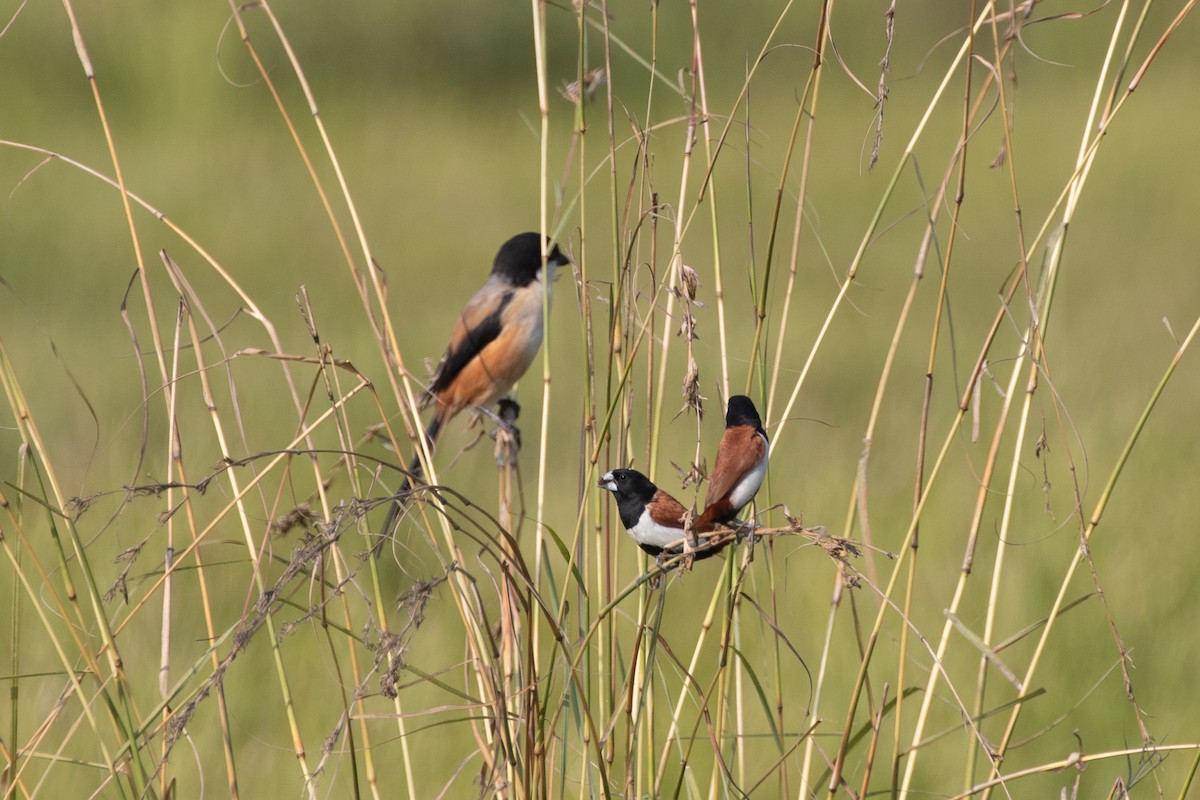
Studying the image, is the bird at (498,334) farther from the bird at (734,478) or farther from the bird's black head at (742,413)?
the bird at (734,478)

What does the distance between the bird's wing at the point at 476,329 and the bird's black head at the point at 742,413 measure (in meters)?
3.03

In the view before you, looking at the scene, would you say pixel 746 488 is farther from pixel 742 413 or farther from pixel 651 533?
pixel 742 413

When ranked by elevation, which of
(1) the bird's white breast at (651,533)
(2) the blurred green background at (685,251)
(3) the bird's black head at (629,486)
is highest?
(3) the bird's black head at (629,486)

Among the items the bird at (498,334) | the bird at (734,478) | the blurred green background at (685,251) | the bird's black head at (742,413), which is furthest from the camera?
the bird at (498,334)

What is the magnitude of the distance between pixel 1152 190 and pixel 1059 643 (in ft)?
28.8

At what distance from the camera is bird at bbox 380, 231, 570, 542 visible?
5.12 m

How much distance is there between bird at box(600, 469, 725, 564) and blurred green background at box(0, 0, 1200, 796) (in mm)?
140

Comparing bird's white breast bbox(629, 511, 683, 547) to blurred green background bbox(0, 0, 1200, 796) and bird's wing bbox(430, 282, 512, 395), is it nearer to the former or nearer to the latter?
blurred green background bbox(0, 0, 1200, 796)

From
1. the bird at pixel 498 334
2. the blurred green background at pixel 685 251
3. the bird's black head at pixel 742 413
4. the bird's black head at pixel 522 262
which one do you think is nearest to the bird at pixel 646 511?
the blurred green background at pixel 685 251

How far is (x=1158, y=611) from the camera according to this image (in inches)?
184

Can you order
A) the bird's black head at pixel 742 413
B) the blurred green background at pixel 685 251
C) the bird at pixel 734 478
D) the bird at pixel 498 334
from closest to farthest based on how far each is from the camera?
the bird at pixel 734 478
the bird's black head at pixel 742 413
the blurred green background at pixel 685 251
the bird at pixel 498 334

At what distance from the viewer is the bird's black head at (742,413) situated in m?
2.08

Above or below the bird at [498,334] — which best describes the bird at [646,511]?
above

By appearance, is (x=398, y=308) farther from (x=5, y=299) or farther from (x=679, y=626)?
(x=679, y=626)
